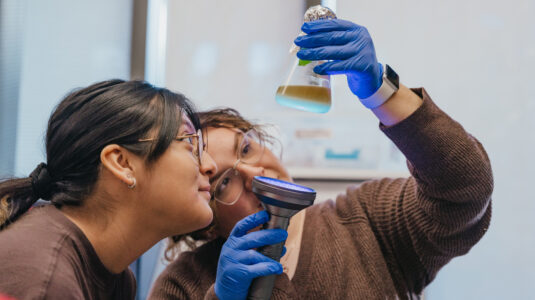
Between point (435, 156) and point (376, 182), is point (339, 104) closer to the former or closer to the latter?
point (376, 182)

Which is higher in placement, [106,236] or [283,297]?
[106,236]

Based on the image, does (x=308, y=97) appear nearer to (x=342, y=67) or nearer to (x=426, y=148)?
(x=342, y=67)

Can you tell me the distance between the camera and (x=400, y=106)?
3.30 ft

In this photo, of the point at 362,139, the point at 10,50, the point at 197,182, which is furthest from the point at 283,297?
the point at 362,139

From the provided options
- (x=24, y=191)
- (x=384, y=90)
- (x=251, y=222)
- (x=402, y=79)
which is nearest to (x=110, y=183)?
(x=24, y=191)

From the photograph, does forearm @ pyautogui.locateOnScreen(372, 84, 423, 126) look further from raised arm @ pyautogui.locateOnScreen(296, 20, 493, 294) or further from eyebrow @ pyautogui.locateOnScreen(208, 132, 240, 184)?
eyebrow @ pyautogui.locateOnScreen(208, 132, 240, 184)

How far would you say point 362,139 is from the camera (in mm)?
1984

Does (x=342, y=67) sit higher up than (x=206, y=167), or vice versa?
(x=342, y=67)

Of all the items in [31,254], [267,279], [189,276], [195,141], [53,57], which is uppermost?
[53,57]

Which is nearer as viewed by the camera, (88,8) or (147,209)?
(147,209)

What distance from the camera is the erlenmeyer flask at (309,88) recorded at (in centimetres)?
102

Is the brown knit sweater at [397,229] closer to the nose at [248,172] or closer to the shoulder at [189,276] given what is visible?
the shoulder at [189,276]

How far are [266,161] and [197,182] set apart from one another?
346 millimetres

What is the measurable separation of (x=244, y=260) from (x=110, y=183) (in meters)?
0.35
